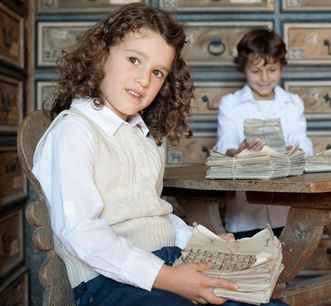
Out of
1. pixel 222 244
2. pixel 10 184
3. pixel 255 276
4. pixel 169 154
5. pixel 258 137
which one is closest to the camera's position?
pixel 255 276

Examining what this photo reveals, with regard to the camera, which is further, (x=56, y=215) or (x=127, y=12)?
(x=127, y=12)

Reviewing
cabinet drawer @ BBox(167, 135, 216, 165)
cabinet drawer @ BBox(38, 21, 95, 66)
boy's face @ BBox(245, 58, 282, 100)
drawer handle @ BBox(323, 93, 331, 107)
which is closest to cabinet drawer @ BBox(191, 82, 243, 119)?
cabinet drawer @ BBox(167, 135, 216, 165)

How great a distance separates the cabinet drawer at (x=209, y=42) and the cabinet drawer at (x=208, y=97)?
9 cm

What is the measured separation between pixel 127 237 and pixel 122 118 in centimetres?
28

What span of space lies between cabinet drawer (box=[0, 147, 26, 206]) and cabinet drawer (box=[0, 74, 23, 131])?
93 millimetres

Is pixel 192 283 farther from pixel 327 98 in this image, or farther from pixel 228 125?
pixel 327 98

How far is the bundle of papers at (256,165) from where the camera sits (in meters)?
1.17

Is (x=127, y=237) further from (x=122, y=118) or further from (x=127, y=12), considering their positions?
(x=127, y=12)

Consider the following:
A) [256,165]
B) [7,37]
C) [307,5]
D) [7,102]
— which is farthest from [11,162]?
[307,5]

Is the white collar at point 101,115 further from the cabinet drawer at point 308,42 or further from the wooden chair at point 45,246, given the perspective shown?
the cabinet drawer at point 308,42

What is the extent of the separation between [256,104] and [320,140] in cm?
40

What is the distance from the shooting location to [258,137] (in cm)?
162

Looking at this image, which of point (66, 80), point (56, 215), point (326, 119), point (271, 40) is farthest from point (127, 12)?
point (326, 119)

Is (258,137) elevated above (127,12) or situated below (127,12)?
below
